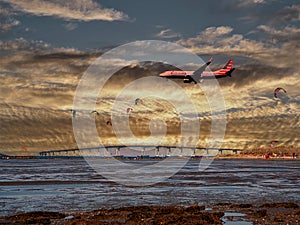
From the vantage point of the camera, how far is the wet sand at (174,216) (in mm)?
24891

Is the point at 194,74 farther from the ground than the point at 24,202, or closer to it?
farther from the ground

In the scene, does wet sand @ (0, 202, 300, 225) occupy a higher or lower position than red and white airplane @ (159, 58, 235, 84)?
lower

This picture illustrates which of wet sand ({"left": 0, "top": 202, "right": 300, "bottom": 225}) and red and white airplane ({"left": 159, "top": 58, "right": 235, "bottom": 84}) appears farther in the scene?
red and white airplane ({"left": 159, "top": 58, "right": 235, "bottom": 84})

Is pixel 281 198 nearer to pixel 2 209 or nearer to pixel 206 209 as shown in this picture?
pixel 206 209

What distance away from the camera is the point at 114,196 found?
1566 inches

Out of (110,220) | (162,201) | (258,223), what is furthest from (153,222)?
(162,201)

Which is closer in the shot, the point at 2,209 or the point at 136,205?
the point at 2,209

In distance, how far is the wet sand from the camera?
2489 centimetres

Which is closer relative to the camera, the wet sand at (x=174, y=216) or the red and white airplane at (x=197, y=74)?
the wet sand at (x=174, y=216)

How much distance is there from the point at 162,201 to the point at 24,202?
11.5 m

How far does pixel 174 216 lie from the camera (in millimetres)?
26406

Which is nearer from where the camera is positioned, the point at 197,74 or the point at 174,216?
the point at 174,216

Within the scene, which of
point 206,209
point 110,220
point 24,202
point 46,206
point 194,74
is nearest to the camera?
point 110,220

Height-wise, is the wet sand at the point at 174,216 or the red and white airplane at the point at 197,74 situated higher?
the red and white airplane at the point at 197,74
